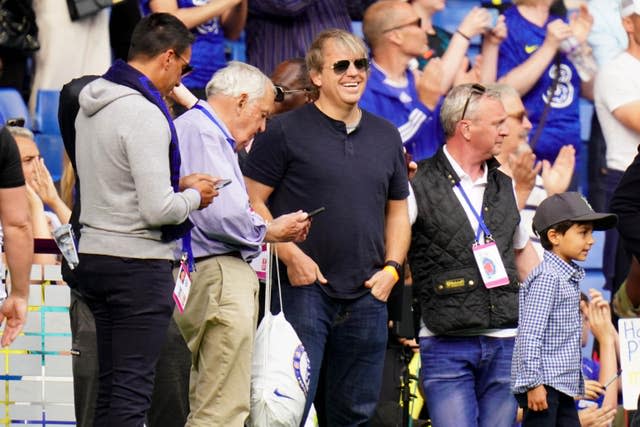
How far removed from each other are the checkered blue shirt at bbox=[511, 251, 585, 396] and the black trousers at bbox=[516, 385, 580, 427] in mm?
50

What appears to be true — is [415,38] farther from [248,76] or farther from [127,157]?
[127,157]

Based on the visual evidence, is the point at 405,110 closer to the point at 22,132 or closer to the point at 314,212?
the point at 22,132

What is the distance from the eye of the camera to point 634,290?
23.4 ft

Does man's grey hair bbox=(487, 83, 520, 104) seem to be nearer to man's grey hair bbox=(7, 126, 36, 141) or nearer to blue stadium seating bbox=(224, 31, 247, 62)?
blue stadium seating bbox=(224, 31, 247, 62)

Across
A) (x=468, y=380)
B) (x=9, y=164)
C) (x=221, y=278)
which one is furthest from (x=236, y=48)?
(x=9, y=164)

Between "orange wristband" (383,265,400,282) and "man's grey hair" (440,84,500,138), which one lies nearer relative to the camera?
"orange wristband" (383,265,400,282)

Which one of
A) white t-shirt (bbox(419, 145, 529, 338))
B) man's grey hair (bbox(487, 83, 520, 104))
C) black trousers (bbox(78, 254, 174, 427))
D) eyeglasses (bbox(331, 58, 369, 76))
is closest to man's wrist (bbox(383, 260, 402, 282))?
white t-shirt (bbox(419, 145, 529, 338))

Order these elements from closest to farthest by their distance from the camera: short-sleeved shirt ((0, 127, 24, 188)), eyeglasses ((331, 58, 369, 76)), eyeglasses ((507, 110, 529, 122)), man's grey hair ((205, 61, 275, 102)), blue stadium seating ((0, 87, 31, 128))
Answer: short-sleeved shirt ((0, 127, 24, 188)) → man's grey hair ((205, 61, 275, 102)) → eyeglasses ((331, 58, 369, 76)) → blue stadium seating ((0, 87, 31, 128)) → eyeglasses ((507, 110, 529, 122))

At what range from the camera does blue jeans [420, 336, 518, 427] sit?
653 centimetres

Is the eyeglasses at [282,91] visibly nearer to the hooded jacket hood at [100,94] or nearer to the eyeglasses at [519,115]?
the hooded jacket hood at [100,94]

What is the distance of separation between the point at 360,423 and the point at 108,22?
2906 mm

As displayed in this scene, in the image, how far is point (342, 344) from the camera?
645 cm

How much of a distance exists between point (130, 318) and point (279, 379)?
2.90ft

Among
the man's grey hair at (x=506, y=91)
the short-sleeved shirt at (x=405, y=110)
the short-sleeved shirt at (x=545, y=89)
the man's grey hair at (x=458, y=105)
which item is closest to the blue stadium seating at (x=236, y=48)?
the short-sleeved shirt at (x=405, y=110)
